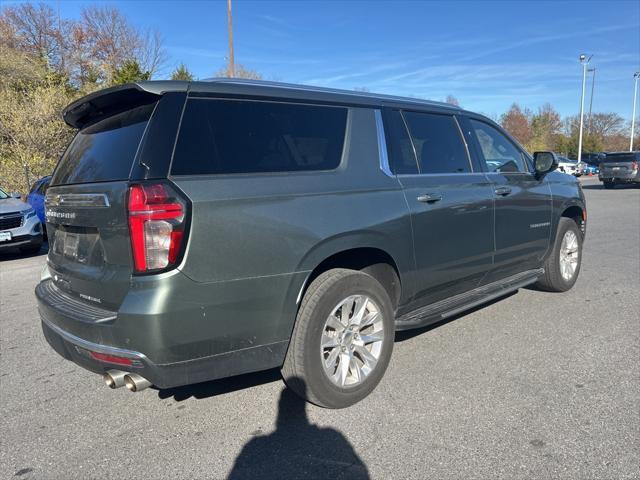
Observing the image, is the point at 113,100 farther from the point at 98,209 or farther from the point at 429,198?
the point at 429,198

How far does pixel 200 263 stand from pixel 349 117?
1543mm

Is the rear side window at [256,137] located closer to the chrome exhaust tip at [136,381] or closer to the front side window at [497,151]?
the chrome exhaust tip at [136,381]

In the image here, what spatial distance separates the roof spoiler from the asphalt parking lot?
193cm

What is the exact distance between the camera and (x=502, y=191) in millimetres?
4402

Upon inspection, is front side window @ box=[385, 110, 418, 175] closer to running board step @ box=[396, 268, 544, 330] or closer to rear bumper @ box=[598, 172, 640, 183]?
running board step @ box=[396, 268, 544, 330]

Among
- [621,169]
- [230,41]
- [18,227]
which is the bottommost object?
[18,227]

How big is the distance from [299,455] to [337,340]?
28.7 inches

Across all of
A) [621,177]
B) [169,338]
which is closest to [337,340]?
[169,338]

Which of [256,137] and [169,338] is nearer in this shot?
[169,338]

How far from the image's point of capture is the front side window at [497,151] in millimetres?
4566

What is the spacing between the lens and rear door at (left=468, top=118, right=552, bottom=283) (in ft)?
14.5

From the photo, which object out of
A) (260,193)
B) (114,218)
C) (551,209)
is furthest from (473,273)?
(114,218)

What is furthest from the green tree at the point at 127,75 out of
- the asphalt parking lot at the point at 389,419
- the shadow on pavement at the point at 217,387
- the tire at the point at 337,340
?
the tire at the point at 337,340

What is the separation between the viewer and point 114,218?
2559mm
